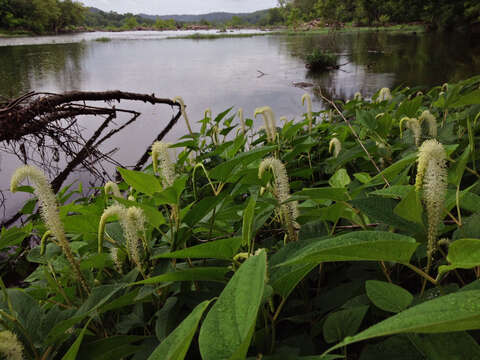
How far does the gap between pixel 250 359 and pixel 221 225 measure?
1.07 ft

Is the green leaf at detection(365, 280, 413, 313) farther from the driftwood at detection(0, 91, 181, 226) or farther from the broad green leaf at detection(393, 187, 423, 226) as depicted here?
the driftwood at detection(0, 91, 181, 226)

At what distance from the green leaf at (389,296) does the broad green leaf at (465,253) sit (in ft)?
0.23

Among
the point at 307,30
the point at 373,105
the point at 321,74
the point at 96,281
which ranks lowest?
the point at 96,281

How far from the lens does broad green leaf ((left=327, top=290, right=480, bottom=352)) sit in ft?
0.41

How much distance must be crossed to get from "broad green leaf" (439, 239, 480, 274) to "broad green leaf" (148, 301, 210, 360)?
0.57 feet

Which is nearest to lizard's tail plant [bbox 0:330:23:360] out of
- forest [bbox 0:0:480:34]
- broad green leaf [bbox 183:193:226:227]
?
broad green leaf [bbox 183:193:226:227]

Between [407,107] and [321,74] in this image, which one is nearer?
[407,107]

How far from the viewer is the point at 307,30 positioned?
15664mm

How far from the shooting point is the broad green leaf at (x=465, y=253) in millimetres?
195

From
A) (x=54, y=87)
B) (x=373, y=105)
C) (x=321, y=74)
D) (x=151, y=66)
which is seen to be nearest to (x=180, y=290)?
(x=373, y=105)

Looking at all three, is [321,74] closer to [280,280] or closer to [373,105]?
[373,105]

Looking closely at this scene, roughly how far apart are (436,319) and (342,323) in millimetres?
183

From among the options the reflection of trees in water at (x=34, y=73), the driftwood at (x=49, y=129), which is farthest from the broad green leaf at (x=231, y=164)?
the reflection of trees in water at (x=34, y=73)

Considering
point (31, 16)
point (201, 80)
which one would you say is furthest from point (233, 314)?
point (31, 16)
